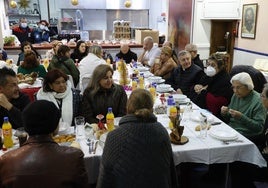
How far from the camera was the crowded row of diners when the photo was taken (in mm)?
1375

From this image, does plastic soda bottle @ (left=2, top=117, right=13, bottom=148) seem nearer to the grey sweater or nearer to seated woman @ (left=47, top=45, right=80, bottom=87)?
the grey sweater

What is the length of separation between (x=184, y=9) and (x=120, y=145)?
24.5 feet

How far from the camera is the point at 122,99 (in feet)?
9.85

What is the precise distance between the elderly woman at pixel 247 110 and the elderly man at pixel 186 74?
1.24 metres

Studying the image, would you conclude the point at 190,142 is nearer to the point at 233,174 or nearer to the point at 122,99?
the point at 233,174

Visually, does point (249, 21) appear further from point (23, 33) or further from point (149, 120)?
point (23, 33)

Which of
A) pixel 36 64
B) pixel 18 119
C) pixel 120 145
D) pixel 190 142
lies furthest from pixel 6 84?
pixel 36 64

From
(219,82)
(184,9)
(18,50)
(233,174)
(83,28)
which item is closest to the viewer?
(233,174)

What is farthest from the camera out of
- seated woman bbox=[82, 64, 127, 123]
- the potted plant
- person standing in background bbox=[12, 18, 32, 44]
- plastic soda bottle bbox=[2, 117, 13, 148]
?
person standing in background bbox=[12, 18, 32, 44]

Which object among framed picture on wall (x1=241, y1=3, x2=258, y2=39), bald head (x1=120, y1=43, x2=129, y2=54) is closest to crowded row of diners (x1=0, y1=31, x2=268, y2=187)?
bald head (x1=120, y1=43, x2=129, y2=54)

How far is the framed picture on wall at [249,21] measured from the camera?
638cm

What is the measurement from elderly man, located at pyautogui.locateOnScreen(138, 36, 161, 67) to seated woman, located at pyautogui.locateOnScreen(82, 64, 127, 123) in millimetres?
3274

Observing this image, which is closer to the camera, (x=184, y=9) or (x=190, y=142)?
(x=190, y=142)

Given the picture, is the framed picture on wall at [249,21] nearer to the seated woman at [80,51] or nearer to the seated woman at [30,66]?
the seated woman at [80,51]
